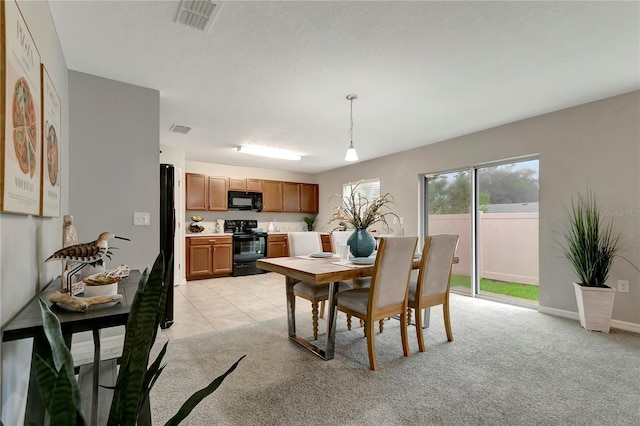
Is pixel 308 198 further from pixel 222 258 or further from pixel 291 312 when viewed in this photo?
pixel 291 312

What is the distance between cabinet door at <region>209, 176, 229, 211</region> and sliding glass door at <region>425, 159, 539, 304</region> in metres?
4.09

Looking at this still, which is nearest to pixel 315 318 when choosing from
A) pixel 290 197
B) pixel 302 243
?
pixel 302 243

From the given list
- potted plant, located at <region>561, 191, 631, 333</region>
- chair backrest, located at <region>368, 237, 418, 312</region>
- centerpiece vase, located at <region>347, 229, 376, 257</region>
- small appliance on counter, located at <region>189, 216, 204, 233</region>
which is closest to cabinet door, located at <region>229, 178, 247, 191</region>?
small appliance on counter, located at <region>189, 216, 204, 233</region>

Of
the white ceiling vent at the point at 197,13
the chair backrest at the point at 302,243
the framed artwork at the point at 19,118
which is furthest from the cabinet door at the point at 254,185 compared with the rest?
the framed artwork at the point at 19,118

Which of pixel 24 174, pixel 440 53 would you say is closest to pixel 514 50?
pixel 440 53

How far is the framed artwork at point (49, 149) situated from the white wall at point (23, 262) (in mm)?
88

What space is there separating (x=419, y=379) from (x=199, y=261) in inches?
178

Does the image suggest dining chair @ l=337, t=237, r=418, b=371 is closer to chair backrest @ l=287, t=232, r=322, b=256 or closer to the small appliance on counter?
chair backrest @ l=287, t=232, r=322, b=256

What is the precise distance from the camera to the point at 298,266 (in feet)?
7.89

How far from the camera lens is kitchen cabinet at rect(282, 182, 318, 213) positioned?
6992 millimetres

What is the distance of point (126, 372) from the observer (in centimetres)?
82

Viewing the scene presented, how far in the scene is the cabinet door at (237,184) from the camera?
20.6ft

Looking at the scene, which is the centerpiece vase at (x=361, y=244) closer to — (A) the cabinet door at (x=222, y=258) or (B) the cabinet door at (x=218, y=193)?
(A) the cabinet door at (x=222, y=258)

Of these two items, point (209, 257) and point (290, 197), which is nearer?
point (209, 257)
